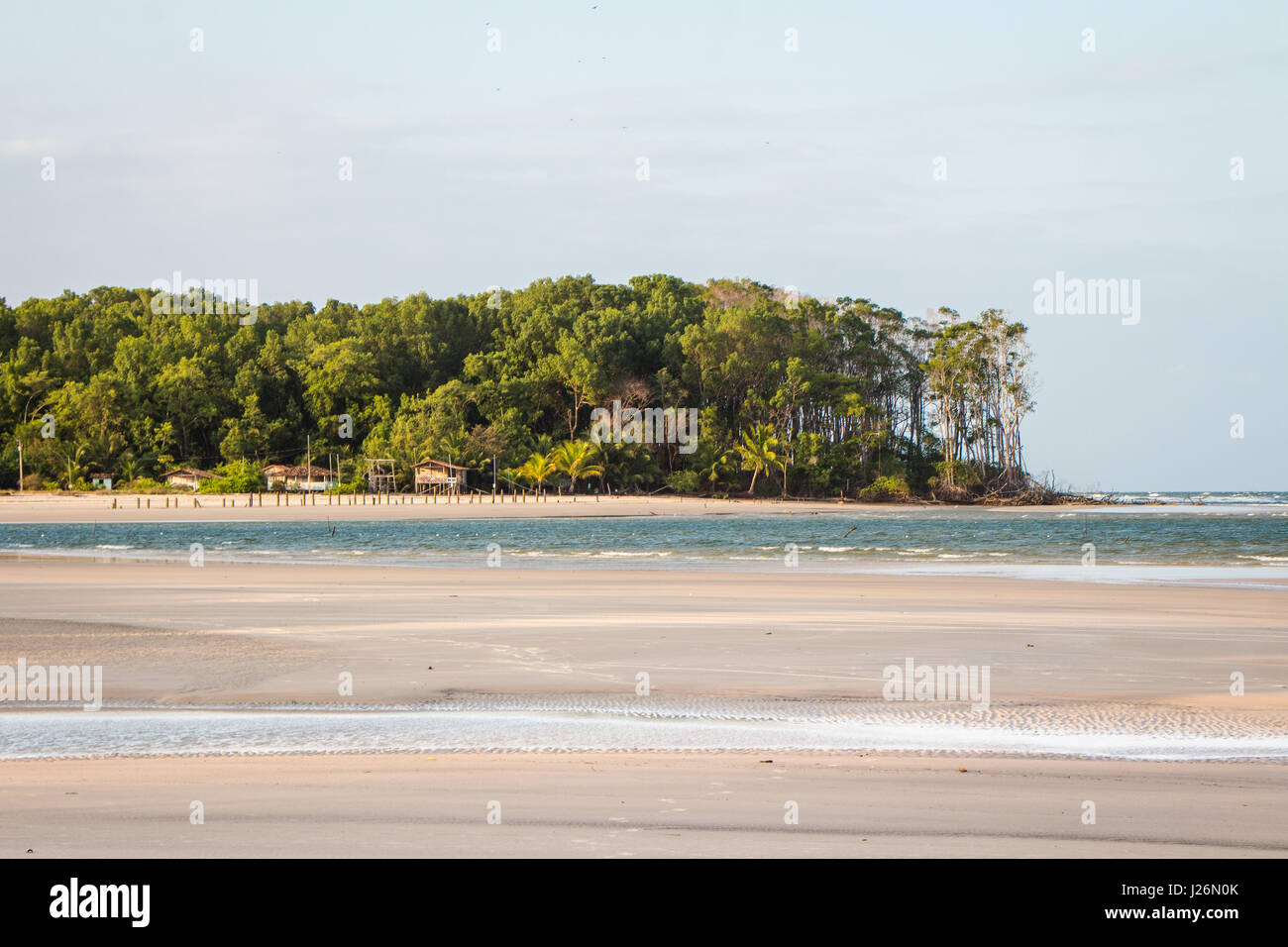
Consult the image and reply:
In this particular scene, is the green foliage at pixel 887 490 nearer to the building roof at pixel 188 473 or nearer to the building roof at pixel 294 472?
the building roof at pixel 294 472

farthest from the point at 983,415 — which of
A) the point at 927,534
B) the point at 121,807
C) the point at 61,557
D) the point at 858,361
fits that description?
the point at 121,807

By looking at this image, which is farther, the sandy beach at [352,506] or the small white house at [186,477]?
the small white house at [186,477]

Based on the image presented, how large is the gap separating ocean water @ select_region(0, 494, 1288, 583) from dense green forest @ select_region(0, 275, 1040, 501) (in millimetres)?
24849

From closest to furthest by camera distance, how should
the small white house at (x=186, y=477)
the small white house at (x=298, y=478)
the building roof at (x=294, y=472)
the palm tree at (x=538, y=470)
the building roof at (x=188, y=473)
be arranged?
the small white house at (x=186, y=477)
the building roof at (x=188, y=473)
the palm tree at (x=538, y=470)
the small white house at (x=298, y=478)
the building roof at (x=294, y=472)

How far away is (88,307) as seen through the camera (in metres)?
103

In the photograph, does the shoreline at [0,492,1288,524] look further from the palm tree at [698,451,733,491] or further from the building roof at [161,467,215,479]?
the palm tree at [698,451,733,491]

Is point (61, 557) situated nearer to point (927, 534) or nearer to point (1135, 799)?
point (1135, 799)

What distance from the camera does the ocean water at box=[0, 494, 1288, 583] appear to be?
25.8 meters

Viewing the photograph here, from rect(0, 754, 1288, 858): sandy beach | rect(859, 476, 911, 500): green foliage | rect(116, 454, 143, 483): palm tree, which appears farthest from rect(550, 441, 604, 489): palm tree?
rect(0, 754, 1288, 858): sandy beach

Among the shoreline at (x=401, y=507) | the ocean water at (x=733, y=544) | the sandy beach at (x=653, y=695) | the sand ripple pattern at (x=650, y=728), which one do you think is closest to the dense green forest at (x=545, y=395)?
the shoreline at (x=401, y=507)

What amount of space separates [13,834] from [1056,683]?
767 cm

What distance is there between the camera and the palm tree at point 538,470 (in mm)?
78688

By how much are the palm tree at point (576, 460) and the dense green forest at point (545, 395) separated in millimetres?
205

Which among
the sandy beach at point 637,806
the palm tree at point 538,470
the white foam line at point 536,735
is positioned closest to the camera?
the sandy beach at point 637,806
